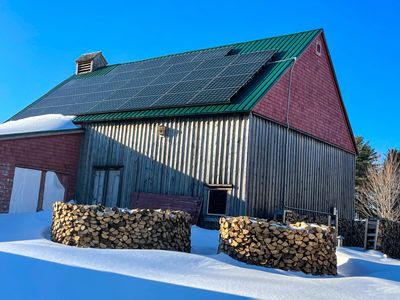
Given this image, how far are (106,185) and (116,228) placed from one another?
8.29m

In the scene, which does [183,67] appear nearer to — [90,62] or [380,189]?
[90,62]

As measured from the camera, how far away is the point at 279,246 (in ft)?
37.1

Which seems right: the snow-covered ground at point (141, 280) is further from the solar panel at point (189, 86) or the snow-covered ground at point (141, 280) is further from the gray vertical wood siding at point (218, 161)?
the solar panel at point (189, 86)

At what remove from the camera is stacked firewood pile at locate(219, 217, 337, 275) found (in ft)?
37.0

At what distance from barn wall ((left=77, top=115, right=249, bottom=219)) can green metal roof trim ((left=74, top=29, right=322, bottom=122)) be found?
1.07ft

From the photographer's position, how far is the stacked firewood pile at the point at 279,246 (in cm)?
1128

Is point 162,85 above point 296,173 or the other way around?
above

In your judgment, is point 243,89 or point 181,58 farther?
point 181,58

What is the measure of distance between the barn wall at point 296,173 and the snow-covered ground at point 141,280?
654 centimetres

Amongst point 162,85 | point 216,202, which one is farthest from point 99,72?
point 216,202

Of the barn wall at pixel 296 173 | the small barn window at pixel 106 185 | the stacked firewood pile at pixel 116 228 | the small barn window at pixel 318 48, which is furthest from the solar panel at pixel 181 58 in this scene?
the stacked firewood pile at pixel 116 228

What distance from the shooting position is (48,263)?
7863mm

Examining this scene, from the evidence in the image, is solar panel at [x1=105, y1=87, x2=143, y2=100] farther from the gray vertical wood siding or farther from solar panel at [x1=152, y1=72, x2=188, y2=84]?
the gray vertical wood siding

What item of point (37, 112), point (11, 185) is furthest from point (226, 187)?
point (37, 112)
